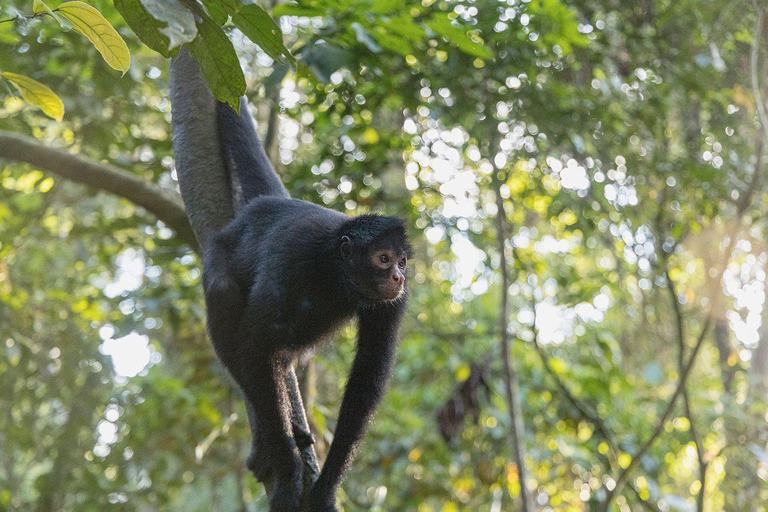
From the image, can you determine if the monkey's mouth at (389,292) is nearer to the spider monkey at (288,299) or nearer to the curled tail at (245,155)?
the spider monkey at (288,299)

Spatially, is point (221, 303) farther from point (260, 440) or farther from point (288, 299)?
point (260, 440)

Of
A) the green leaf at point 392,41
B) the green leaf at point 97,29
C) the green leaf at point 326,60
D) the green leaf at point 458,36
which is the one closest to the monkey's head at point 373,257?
the green leaf at point 326,60

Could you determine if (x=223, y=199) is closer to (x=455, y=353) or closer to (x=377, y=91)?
(x=377, y=91)

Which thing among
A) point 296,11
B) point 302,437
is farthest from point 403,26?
point 302,437

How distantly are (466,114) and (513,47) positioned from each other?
2.66 ft

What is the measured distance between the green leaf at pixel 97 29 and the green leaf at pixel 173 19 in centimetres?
46

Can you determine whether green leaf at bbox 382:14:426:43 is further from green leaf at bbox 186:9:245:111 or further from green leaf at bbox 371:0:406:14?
green leaf at bbox 186:9:245:111

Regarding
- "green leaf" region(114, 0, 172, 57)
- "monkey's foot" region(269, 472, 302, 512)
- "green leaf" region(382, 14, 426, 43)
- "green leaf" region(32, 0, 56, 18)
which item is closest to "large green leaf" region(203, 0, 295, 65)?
"green leaf" region(114, 0, 172, 57)

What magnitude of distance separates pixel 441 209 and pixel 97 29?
192 inches

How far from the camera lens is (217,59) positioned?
1.94m

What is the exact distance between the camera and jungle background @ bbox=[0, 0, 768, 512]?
4734mm

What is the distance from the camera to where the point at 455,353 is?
329 inches

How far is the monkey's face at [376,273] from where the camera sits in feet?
12.9

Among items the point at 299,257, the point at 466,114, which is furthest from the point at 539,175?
the point at 299,257
